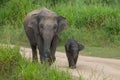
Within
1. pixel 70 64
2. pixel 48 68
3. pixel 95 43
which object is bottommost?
pixel 95 43

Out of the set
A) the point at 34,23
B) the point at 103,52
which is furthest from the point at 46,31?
the point at 103,52

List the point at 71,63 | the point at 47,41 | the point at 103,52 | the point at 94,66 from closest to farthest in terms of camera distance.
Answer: the point at 47,41, the point at 71,63, the point at 94,66, the point at 103,52

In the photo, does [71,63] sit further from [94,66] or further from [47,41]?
[47,41]

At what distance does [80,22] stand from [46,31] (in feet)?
29.7

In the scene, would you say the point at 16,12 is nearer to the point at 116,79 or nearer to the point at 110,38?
the point at 110,38

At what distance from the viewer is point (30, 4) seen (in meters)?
21.8

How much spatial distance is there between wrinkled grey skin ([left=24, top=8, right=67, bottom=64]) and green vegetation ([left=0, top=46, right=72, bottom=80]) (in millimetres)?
839

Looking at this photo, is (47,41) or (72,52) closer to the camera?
(47,41)

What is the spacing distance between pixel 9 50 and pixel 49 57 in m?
1.10

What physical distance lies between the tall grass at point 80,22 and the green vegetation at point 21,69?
666cm

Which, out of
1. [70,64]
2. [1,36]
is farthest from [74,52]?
[1,36]

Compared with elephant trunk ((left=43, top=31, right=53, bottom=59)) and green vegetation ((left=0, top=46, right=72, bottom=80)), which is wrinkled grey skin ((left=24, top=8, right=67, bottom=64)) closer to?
elephant trunk ((left=43, top=31, right=53, bottom=59))

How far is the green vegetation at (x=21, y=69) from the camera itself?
8.82 metres

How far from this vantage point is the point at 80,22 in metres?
19.8
